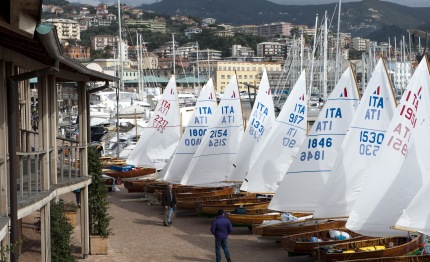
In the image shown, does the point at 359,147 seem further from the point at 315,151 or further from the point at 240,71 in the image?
the point at 240,71

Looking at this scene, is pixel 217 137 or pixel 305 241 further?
pixel 217 137

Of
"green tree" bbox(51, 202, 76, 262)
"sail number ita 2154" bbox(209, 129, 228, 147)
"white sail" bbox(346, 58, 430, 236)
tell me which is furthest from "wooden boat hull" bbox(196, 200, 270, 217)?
"green tree" bbox(51, 202, 76, 262)

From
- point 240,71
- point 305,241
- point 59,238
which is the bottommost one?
point 305,241

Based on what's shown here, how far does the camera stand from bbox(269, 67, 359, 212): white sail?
1952 cm

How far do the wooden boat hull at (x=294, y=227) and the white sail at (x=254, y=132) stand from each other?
6.44 meters

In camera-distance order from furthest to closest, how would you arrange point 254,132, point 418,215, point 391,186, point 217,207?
point 254,132, point 217,207, point 391,186, point 418,215

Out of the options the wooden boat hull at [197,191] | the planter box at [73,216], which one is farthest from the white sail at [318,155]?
the wooden boat hull at [197,191]

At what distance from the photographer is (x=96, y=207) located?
1858 centimetres

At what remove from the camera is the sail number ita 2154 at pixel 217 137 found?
27406 mm

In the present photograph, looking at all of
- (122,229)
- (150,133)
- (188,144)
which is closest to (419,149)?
(122,229)

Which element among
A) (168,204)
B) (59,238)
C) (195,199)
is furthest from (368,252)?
(195,199)

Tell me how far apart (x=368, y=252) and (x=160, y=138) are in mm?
17027

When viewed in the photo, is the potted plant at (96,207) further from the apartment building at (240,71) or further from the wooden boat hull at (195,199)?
the apartment building at (240,71)

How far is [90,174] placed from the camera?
1831cm
